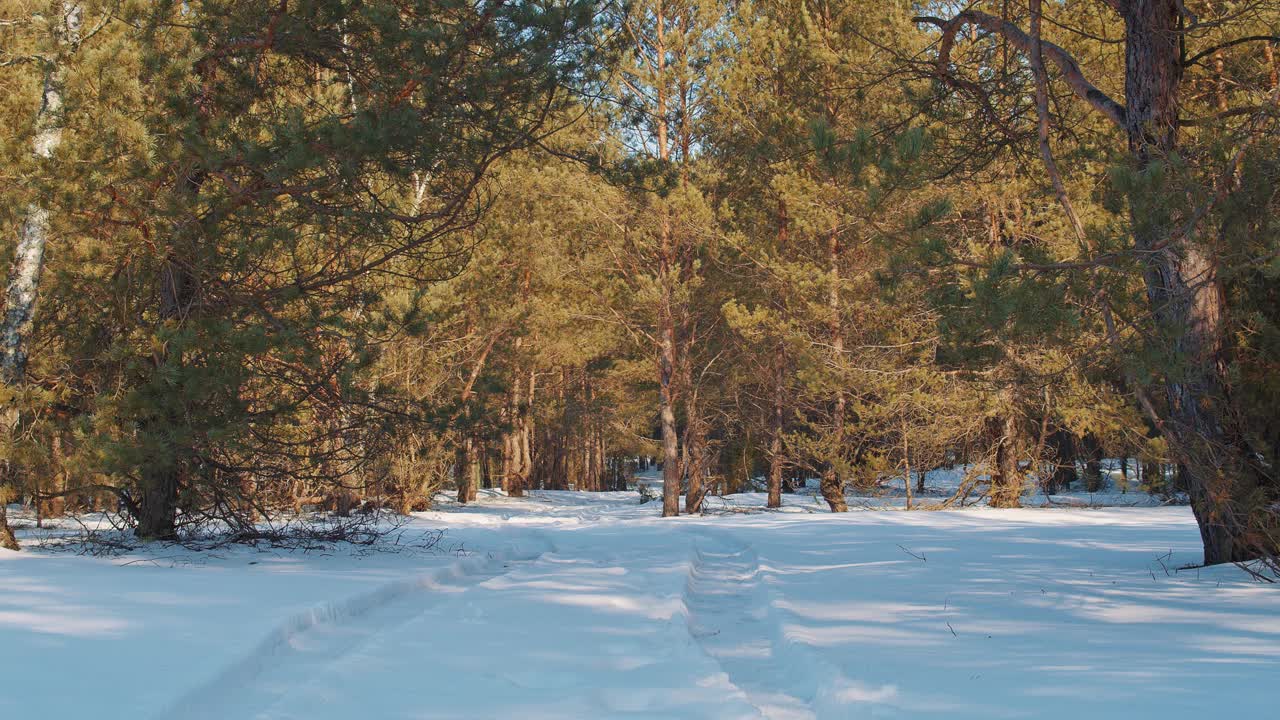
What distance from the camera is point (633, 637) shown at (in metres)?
4.59

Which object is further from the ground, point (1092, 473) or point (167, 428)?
point (167, 428)

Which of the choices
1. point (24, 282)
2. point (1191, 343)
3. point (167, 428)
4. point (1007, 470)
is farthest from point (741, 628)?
point (1007, 470)

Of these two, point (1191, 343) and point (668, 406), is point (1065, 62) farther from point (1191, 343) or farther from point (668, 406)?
point (668, 406)

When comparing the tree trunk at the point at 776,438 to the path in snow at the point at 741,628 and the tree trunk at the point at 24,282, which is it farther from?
the tree trunk at the point at 24,282

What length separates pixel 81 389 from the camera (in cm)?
771

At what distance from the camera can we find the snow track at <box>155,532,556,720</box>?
3.23 meters

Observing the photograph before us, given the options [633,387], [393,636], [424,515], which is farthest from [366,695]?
[633,387]

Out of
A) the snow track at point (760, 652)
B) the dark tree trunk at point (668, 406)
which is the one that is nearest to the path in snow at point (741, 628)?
the snow track at point (760, 652)

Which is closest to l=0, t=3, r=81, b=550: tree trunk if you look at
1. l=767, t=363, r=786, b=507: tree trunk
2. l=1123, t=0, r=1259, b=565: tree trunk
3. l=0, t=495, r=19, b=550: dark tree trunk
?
l=0, t=495, r=19, b=550: dark tree trunk

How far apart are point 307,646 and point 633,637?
1564 millimetres

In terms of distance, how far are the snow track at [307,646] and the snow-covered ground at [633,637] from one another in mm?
16

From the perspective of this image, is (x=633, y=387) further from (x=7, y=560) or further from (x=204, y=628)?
(x=204, y=628)

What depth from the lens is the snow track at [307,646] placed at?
A: 323 cm

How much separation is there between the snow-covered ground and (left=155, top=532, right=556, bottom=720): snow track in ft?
0.05
